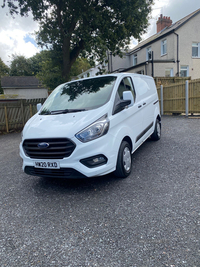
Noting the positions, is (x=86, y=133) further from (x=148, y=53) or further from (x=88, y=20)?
(x=148, y=53)

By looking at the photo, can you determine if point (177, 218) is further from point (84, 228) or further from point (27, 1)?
point (27, 1)

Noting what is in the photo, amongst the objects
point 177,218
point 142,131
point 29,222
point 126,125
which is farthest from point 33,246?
point 142,131

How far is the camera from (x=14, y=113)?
38.0 ft

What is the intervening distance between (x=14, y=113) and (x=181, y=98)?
9738mm

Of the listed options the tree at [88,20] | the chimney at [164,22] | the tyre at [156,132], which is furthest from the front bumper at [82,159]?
the chimney at [164,22]

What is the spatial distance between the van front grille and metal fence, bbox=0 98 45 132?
8845mm

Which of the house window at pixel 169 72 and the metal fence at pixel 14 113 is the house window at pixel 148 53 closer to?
the house window at pixel 169 72

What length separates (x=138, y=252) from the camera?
7.02ft

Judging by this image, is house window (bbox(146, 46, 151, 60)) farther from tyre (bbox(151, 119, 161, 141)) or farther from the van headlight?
the van headlight

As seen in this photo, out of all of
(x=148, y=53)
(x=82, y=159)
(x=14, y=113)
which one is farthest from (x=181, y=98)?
(x=148, y=53)

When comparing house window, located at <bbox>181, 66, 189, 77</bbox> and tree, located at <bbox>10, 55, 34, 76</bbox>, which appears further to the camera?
tree, located at <bbox>10, 55, 34, 76</bbox>

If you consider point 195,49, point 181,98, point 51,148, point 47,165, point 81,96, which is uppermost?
point 195,49

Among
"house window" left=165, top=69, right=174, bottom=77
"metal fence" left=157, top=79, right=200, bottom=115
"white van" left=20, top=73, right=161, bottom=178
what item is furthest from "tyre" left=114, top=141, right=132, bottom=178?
"house window" left=165, top=69, right=174, bottom=77

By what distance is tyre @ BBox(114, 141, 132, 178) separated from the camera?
3.65 m
